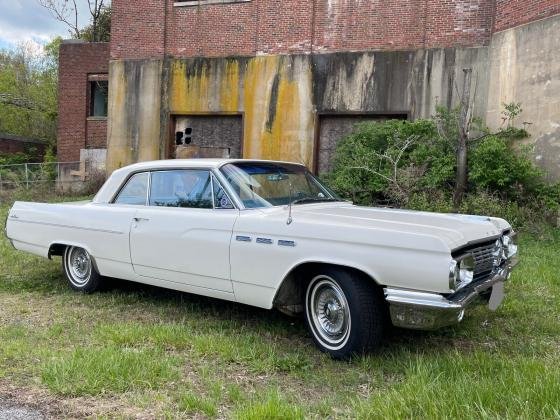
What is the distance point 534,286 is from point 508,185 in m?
6.35

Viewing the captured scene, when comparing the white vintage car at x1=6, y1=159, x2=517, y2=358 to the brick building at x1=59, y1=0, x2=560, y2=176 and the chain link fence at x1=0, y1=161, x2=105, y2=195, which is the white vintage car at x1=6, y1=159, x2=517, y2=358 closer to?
the brick building at x1=59, y1=0, x2=560, y2=176

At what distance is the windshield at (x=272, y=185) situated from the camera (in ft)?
16.2

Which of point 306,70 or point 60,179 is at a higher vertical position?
point 306,70

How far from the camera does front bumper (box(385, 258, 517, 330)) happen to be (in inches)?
143

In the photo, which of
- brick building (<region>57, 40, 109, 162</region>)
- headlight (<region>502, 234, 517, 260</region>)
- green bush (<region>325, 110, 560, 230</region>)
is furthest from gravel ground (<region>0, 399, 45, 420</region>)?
brick building (<region>57, 40, 109, 162</region>)

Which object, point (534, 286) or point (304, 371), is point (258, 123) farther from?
point (304, 371)

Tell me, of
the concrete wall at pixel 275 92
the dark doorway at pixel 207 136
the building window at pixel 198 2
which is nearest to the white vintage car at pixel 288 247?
the concrete wall at pixel 275 92

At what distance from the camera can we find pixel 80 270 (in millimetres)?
6312

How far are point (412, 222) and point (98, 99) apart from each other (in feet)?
62.8

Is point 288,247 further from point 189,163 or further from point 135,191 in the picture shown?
point 135,191

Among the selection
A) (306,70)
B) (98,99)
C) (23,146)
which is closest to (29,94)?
(23,146)

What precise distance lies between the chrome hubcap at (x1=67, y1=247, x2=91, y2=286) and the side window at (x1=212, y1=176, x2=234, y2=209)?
201 cm

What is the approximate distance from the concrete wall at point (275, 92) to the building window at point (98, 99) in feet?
8.80

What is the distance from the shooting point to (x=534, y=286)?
6.34m
